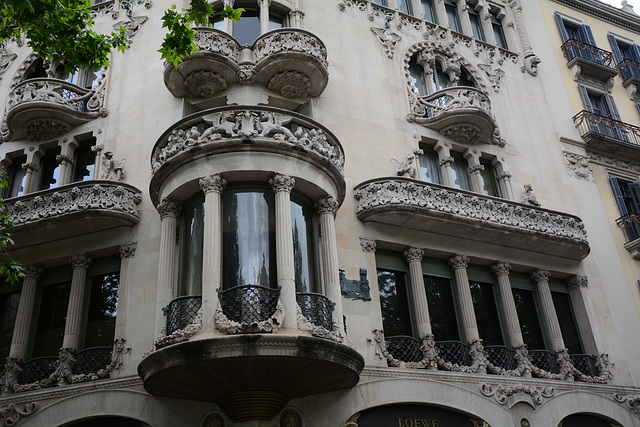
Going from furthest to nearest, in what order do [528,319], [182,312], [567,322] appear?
[567,322], [528,319], [182,312]

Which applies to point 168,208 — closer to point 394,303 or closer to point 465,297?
point 394,303

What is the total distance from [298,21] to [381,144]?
5018 mm

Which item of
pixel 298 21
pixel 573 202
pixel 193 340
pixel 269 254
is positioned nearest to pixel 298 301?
Result: pixel 269 254

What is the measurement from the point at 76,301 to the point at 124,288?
136 cm

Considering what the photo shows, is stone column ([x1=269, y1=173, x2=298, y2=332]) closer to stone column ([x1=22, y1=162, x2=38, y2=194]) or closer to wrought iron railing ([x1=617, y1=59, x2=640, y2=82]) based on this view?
stone column ([x1=22, y1=162, x2=38, y2=194])

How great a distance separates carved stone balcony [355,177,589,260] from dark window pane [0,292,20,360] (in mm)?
9959

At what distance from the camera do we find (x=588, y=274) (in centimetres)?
2011

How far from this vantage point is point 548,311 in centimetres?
1853

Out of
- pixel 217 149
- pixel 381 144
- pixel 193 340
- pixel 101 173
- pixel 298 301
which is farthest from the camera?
pixel 381 144

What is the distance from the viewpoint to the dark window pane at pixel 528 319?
717 inches

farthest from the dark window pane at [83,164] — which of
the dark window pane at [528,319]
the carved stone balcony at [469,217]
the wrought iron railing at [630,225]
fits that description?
the wrought iron railing at [630,225]

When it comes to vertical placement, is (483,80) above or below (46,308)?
above

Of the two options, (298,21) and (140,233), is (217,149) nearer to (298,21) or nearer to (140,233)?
(140,233)

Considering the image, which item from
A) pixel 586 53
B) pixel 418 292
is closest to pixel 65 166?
pixel 418 292
